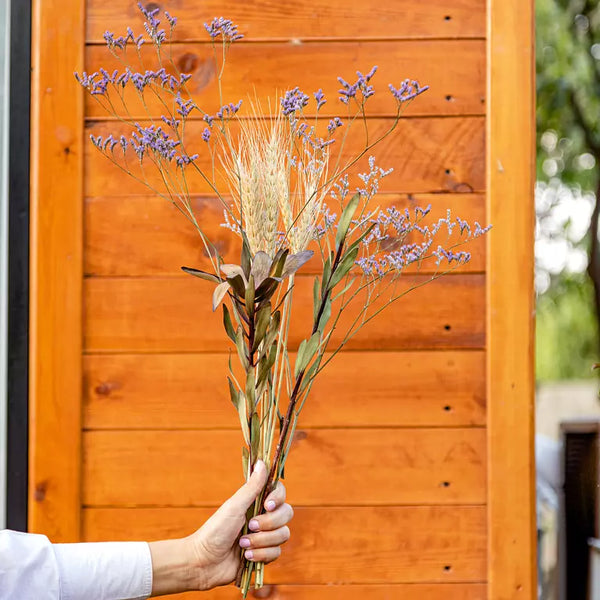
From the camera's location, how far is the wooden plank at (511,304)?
1.57 m

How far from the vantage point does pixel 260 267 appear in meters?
1.12

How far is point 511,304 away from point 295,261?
2.10 feet

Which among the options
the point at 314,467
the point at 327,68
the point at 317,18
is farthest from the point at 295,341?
the point at 317,18


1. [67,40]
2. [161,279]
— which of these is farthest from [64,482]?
[67,40]

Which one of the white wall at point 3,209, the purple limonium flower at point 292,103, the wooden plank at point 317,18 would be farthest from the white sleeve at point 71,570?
the wooden plank at point 317,18

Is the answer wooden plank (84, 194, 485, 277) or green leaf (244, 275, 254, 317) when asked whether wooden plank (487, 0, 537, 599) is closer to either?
wooden plank (84, 194, 485, 277)

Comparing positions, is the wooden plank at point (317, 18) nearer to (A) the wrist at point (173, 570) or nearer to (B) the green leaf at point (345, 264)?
(B) the green leaf at point (345, 264)

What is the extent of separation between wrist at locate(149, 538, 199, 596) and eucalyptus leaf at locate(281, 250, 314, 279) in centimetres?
47

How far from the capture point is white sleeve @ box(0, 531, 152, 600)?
A: 111 centimetres

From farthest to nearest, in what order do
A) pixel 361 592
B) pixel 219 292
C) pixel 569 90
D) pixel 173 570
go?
pixel 569 90
pixel 361 592
pixel 173 570
pixel 219 292

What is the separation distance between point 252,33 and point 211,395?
2.52ft

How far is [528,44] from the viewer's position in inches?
63.5

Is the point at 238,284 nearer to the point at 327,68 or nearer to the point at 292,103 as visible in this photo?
the point at 292,103

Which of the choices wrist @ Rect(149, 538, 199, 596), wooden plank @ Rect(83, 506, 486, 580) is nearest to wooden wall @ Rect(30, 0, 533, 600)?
wooden plank @ Rect(83, 506, 486, 580)
